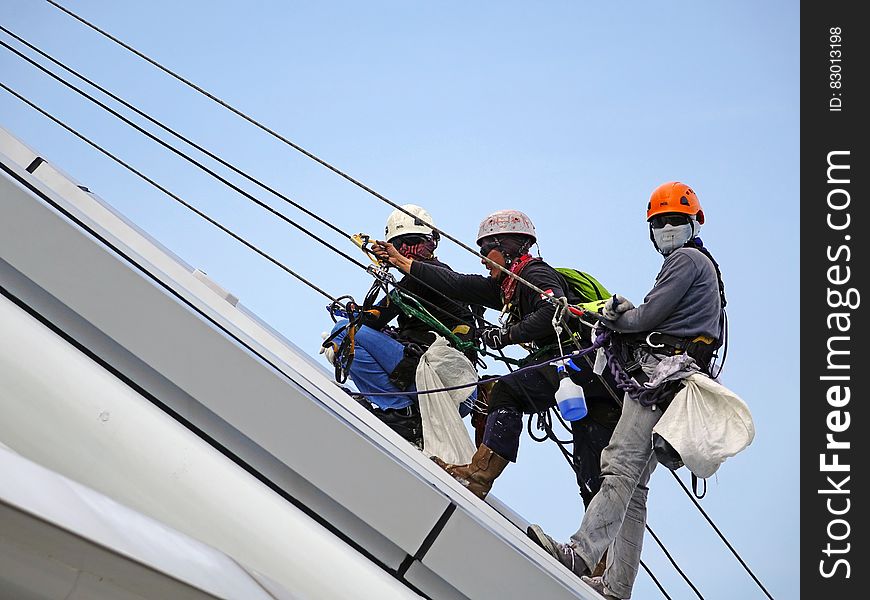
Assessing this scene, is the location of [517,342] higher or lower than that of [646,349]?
higher

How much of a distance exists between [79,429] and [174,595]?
100cm

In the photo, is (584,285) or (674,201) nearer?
(674,201)

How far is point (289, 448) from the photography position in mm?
2754

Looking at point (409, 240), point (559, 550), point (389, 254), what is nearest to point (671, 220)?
point (559, 550)

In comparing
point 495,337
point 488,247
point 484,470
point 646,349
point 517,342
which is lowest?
point 484,470

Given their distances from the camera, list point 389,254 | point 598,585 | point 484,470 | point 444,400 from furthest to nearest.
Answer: point 389,254, point 444,400, point 484,470, point 598,585

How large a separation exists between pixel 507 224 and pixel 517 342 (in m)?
0.69

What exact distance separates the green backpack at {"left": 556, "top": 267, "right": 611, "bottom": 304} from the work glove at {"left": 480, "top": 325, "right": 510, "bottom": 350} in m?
0.42

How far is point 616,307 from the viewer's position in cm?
457

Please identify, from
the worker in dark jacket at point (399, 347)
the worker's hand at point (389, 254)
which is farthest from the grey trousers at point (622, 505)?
the worker's hand at point (389, 254)

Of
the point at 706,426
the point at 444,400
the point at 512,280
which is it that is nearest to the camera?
the point at 706,426

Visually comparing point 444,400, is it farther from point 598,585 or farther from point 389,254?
point 598,585

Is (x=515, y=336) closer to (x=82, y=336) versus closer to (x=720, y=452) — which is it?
(x=720, y=452)

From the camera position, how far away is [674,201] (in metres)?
4.69
